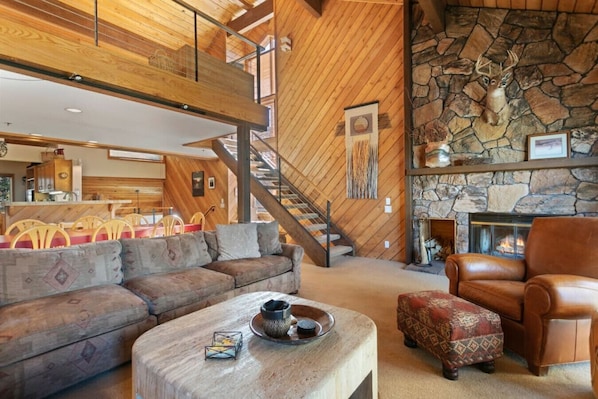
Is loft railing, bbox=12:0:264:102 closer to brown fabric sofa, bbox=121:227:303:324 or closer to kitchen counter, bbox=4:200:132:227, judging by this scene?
brown fabric sofa, bbox=121:227:303:324

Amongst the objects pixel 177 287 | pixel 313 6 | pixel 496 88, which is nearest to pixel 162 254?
pixel 177 287

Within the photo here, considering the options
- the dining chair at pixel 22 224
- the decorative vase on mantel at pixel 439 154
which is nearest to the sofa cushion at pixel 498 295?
the decorative vase on mantel at pixel 439 154

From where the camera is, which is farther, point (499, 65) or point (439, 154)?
point (439, 154)

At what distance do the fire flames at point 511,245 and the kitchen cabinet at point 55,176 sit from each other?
891cm

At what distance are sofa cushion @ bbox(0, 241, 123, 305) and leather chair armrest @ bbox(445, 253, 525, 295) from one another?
2.92 m

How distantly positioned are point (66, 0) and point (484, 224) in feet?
28.3

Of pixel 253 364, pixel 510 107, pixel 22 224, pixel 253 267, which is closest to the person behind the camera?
pixel 253 364

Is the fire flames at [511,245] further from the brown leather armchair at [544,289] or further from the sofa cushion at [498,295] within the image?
the sofa cushion at [498,295]

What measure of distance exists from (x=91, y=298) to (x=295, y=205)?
418cm

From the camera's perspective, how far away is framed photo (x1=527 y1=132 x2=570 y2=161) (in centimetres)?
365

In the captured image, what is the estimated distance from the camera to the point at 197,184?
8.40 metres

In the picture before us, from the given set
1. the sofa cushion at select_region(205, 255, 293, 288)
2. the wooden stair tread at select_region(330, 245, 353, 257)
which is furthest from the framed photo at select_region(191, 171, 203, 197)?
the sofa cushion at select_region(205, 255, 293, 288)

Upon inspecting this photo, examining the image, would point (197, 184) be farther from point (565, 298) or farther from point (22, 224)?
point (565, 298)

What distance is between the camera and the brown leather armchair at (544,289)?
183 cm
